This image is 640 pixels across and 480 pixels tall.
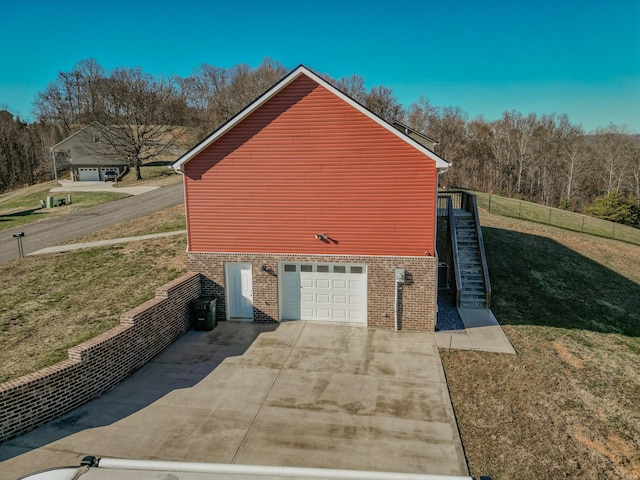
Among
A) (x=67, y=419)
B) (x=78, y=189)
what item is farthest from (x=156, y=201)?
(x=67, y=419)

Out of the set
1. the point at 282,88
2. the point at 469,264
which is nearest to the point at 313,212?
the point at 282,88

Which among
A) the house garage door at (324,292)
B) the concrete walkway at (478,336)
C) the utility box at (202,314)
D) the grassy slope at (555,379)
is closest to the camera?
the grassy slope at (555,379)

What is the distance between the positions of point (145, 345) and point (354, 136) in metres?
9.03

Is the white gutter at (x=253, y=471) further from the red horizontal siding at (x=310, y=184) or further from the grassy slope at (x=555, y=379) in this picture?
the red horizontal siding at (x=310, y=184)

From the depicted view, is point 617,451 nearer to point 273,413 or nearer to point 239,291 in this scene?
point 273,413

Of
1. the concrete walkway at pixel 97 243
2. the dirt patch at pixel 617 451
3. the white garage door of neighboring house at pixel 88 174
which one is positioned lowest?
the dirt patch at pixel 617 451

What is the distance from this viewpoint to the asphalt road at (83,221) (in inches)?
905

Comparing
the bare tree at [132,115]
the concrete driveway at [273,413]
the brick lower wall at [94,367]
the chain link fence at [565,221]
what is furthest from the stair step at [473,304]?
the bare tree at [132,115]

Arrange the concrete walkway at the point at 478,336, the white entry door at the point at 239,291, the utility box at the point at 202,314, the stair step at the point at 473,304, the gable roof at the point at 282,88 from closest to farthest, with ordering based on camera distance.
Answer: the concrete walkway at the point at 478,336 → the gable roof at the point at 282,88 → the utility box at the point at 202,314 → the white entry door at the point at 239,291 → the stair step at the point at 473,304

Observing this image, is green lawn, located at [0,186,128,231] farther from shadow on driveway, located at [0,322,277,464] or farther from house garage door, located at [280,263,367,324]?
house garage door, located at [280,263,367,324]

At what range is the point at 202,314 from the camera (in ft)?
46.9

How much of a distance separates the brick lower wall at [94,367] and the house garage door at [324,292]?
3.71 meters

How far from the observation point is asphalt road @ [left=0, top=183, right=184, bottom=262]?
2298cm

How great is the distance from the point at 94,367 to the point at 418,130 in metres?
54.7
